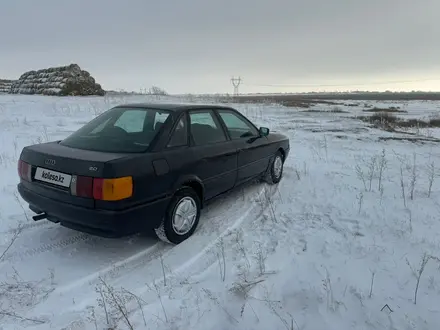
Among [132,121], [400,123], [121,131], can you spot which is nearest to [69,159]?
[121,131]

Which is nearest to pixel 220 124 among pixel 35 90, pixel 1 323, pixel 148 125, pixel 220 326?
pixel 148 125

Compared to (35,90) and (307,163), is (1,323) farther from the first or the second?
(35,90)

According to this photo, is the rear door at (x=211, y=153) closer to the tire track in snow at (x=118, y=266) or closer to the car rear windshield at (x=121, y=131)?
the car rear windshield at (x=121, y=131)

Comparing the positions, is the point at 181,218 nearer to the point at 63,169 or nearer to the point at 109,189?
the point at 109,189

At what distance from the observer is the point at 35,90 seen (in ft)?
81.1

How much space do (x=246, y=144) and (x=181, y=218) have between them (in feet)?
5.63

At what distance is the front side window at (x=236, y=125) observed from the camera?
15.7ft

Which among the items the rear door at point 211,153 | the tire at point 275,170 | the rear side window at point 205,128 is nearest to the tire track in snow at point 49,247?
the rear door at point 211,153

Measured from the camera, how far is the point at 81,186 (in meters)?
3.07

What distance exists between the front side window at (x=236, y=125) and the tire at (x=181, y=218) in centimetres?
129

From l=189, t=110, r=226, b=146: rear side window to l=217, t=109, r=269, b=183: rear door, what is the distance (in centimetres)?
20

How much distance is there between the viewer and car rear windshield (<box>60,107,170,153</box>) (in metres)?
3.51

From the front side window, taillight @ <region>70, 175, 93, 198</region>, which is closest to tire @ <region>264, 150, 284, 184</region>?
the front side window

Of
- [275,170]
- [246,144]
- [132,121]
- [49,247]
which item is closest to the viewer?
[49,247]
